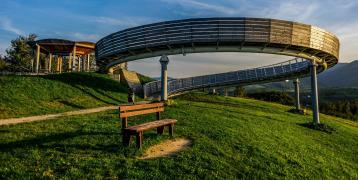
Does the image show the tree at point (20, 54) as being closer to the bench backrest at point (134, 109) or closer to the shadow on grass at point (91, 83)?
the shadow on grass at point (91, 83)

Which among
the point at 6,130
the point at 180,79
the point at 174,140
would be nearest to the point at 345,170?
the point at 174,140

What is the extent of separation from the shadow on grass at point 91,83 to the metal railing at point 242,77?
640 centimetres

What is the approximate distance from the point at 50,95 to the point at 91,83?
955 cm

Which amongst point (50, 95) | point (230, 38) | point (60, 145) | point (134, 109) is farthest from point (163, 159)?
point (230, 38)

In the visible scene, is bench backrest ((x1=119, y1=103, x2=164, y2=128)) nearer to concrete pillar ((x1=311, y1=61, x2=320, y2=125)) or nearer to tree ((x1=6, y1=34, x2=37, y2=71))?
concrete pillar ((x1=311, y1=61, x2=320, y2=125))

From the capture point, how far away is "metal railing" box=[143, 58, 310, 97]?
33750mm

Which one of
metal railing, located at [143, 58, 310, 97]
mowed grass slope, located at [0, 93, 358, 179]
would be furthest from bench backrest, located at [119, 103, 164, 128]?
metal railing, located at [143, 58, 310, 97]

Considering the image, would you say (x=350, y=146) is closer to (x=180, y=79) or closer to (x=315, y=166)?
(x=315, y=166)

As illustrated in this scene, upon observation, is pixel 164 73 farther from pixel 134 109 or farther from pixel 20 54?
pixel 20 54

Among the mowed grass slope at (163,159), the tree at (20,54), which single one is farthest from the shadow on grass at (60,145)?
the tree at (20,54)

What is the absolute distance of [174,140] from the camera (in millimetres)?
11930

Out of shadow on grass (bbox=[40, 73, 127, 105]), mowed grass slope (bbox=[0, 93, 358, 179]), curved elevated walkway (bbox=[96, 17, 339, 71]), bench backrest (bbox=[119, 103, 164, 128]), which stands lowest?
mowed grass slope (bbox=[0, 93, 358, 179])

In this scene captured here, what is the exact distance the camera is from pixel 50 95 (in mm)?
24094

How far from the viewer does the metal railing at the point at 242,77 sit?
33750mm
